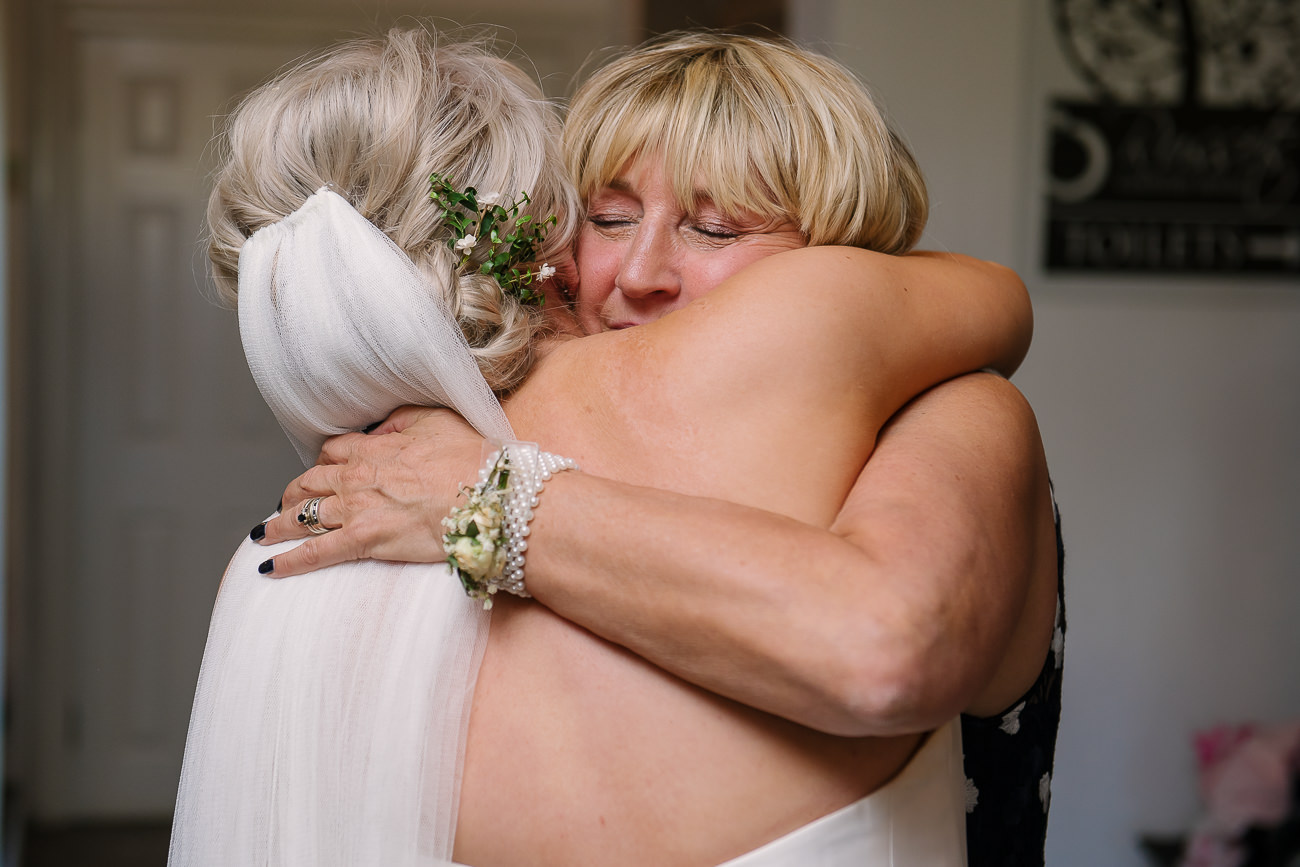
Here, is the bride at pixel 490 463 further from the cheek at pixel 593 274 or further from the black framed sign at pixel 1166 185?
the black framed sign at pixel 1166 185

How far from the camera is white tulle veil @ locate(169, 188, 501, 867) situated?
92cm

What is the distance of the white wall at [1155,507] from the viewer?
3080 mm

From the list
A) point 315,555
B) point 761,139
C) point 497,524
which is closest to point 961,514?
point 497,524

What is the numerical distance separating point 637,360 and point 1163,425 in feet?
8.95

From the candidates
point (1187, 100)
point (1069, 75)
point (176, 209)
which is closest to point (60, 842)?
point (176, 209)

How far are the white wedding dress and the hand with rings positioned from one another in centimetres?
2

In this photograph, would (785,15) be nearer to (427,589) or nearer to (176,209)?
(176,209)

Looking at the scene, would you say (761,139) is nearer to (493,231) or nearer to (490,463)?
(493,231)

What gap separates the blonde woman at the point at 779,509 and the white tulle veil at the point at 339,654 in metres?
0.05

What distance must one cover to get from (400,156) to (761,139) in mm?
395

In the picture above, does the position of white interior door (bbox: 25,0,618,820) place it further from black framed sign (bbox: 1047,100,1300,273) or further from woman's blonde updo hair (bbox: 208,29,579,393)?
woman's blonde updo hair (bbox: 208,29,579,393)

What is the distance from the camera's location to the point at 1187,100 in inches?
118

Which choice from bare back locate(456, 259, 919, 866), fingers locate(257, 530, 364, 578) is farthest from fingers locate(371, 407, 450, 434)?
bare back locate(456, 259, 919, 866)

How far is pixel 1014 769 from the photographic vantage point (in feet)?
3.96
